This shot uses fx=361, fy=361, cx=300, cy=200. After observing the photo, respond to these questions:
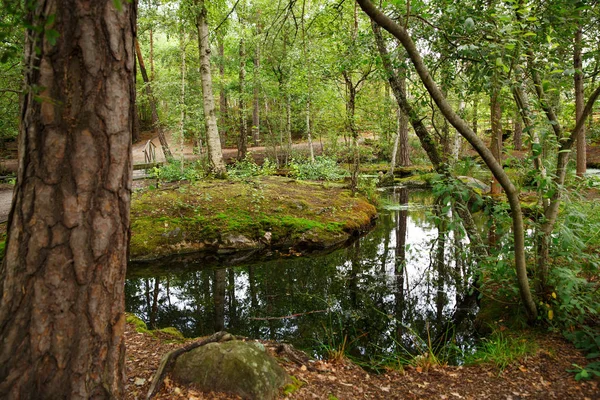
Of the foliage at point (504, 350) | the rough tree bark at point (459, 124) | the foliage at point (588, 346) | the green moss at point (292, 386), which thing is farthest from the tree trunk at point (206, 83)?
the foliage at point (588, 346)

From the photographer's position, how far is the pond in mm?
4273

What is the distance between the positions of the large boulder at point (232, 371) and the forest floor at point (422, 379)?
0.22 ft

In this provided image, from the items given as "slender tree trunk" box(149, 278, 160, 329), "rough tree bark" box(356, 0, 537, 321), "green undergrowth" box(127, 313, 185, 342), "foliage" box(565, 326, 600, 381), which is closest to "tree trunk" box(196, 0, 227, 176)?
"slender tree trunk" box(149, 278, 160, 329)

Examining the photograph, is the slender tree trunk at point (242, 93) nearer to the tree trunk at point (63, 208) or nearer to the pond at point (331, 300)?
the pond at point (331, 300)

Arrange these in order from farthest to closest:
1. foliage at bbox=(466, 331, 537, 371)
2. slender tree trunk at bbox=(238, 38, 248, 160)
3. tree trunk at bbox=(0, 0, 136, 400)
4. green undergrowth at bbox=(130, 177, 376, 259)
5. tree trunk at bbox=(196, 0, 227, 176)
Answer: slender tree trunk at bbox=(238, 38, 248, 160) < tree trunk at bbox=(196, 0, 227, 176) < green undergrowth at bbox=(130, 177, 376, 259) < foliage at bbox=(466, 331, 537, 371) < tree trunk at bbox=(0, 0, 136, 400)

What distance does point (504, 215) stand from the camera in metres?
3.39

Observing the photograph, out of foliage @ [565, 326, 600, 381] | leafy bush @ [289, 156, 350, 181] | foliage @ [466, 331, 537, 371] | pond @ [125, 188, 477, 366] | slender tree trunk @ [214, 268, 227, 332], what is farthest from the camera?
→ leafy bush @ [289, 156, 350, 181]

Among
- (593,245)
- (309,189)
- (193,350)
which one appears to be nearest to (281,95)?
(309,189)

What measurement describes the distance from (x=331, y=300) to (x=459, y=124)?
11.8ft

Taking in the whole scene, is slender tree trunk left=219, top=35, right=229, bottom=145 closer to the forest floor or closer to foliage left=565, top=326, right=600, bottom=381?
the forest floor

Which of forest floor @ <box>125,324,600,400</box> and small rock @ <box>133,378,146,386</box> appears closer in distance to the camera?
small rock @ <box>133,378,146,386</box>

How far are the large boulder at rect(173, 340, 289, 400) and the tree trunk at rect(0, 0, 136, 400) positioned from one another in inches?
34.1

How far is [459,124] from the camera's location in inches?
101

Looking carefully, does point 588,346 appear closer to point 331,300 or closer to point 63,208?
point 331,300
